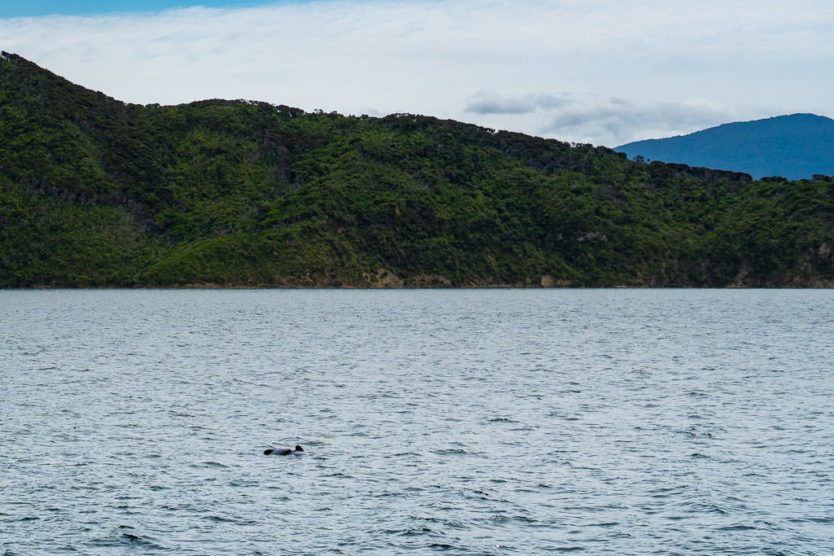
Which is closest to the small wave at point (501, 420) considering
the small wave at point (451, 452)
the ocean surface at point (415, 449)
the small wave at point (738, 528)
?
the ocean surface at point (415, 449)

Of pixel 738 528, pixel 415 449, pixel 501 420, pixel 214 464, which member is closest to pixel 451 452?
pixel 415 449

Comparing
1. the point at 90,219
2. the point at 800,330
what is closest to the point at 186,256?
the point at 90,219

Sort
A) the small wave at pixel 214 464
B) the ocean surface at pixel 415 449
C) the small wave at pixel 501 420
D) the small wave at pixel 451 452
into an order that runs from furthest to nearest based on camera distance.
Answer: the small wave at pixel 501 420, the small wave at pixel 451 452, the small wave at pixel 214 464, the ocean surface at pixel 415 449

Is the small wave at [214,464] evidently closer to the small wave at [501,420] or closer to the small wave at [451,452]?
the small wave at [451,452]

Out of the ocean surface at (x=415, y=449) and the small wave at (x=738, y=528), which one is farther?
the small wave at (x=738, y=528)

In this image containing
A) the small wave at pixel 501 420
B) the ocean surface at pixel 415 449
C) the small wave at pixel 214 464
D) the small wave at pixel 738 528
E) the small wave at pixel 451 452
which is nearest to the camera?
the ocean surface at pixel 415 449

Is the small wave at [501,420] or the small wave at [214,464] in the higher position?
the small wave at [501,420]

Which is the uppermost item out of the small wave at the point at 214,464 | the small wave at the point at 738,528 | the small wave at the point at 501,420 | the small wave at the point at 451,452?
the small wave at the point at 501,420

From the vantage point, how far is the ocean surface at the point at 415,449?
24.4 metres

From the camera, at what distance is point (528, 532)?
24516 millimetres

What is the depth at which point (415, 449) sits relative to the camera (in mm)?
34500

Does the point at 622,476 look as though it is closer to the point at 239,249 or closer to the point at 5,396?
the point at 5,396

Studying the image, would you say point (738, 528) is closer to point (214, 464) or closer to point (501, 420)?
point (214, 464)

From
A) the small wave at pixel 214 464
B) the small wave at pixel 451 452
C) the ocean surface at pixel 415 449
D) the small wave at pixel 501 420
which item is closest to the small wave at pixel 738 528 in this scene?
the ocean surface at pixel 415 449
